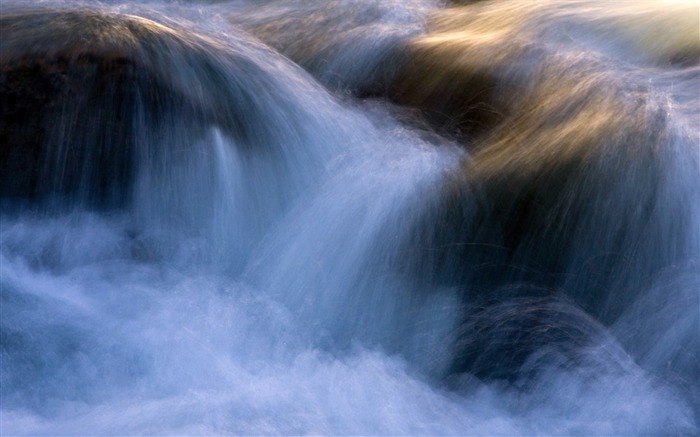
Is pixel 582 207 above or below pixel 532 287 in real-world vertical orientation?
above

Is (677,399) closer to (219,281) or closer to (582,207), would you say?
(582,207)

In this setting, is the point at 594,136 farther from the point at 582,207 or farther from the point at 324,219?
the point at 324,219

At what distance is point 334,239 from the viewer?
3.72 metres

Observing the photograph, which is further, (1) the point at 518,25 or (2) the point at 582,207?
(1) the point at 518,25

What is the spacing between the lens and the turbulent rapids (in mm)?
3051

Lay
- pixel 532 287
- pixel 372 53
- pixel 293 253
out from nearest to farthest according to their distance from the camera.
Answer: pixel 532 287
pixel 293 253
pixel 372 53

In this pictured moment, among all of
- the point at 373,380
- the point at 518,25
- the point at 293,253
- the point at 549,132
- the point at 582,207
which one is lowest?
the point at 373,380

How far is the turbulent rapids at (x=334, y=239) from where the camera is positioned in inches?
120

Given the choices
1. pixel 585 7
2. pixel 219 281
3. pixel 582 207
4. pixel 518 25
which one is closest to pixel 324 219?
pixel 219 281

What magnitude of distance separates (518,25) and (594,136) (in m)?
1.47

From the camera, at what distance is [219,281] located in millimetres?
3578

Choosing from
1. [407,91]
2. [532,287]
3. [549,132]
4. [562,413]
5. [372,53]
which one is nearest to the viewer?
[562,413]

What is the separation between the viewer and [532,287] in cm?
343

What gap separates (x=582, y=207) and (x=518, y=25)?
181cm
